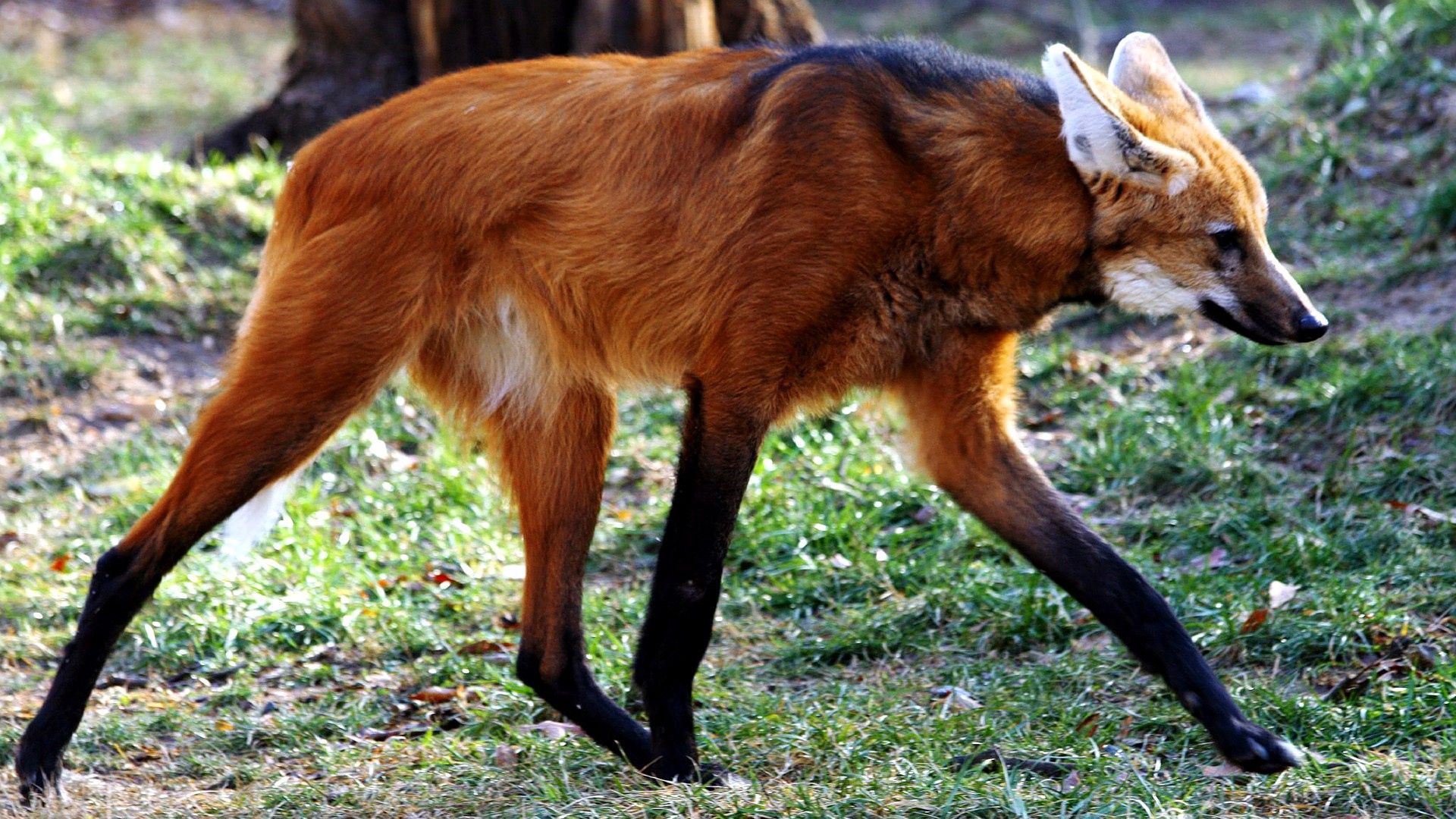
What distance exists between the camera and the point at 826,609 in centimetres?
378

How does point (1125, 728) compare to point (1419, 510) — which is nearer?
point (1125, 728)

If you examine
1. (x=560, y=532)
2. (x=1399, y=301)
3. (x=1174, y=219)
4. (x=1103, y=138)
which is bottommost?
(x=560, y=532)

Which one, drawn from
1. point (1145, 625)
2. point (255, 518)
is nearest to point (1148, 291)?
point (1145, 625)

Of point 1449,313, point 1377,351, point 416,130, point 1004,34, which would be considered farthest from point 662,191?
point 1004,34

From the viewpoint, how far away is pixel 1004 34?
962 centimetres

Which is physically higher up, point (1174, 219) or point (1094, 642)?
point (1174, 219)

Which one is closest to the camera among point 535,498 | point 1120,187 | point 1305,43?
point 1120,187

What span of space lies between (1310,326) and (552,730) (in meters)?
1.76

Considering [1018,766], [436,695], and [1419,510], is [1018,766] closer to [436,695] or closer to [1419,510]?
[436,695]

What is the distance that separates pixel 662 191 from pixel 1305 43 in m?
7.25

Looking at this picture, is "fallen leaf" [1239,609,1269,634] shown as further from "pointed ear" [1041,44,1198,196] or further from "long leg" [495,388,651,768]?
"long leg" [495,388,651,768]

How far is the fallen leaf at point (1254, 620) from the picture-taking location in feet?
10.8

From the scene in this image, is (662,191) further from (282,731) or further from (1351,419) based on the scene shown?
(1351,419)

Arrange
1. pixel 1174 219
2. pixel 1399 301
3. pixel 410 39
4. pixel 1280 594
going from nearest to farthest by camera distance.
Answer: pixel 1174 219 < pixel 1280 594 < pixel 1399 301 < pixel 410 39
